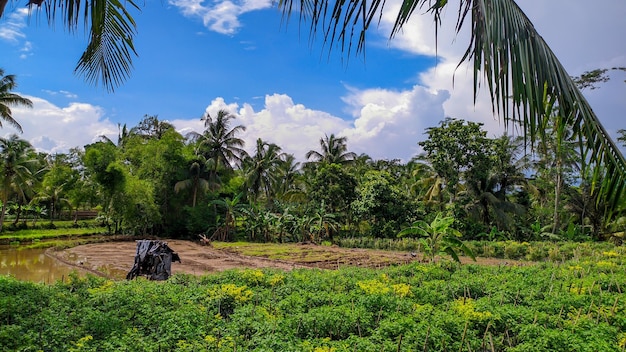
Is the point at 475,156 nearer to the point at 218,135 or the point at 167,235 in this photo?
the point at 218,135

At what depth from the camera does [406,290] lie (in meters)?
7.14

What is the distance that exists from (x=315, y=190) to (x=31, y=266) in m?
19.2

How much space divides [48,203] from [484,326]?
4891 cm

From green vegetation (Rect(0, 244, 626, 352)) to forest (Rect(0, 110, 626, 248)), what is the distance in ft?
61.4

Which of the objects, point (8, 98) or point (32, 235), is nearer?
point (8, 98)

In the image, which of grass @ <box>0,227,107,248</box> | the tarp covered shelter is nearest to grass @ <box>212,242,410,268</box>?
the tarp covered shelter

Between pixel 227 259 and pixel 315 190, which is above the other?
pixel 315 190

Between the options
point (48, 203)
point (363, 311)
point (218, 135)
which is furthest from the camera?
point (48, 203)

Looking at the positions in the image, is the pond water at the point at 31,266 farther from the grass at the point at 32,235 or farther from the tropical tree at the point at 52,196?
the tropical tree at the point at 52,196

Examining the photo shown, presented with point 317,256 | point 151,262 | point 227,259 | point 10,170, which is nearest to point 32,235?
point 10,170

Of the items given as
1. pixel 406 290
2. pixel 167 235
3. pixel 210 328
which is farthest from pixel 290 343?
pixel 167 235

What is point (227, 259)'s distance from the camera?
827 inches

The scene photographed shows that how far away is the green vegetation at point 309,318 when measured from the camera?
4.50 meters

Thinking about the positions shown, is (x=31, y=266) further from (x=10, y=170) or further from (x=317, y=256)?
(x=317, y=256)
